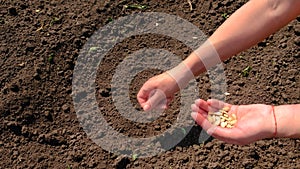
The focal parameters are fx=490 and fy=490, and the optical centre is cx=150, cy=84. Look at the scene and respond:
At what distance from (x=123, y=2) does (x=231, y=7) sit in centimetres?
66

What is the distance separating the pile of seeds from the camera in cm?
214

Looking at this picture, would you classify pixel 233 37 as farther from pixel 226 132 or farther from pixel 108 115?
pixel 108 115

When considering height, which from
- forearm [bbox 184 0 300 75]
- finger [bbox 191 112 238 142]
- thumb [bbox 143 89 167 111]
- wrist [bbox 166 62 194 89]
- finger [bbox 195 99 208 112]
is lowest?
finger [bbox 191 112 238 142]

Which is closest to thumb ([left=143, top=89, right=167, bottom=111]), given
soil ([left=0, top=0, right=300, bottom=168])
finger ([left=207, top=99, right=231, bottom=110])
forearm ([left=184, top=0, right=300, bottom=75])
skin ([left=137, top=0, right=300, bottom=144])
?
skin ([left=137, top=0, right=300, bottom=144])

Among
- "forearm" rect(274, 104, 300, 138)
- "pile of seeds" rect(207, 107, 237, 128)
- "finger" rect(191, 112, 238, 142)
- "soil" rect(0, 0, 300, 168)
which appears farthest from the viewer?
"soil" rect(0, 0, 300, 168)

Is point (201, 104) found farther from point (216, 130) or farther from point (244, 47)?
point (244, 47)

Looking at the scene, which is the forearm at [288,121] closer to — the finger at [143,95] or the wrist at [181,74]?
the wrist at [181,74]

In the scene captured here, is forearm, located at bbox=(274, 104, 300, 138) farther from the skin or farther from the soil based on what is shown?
the soil

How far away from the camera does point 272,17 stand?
191 centimetres

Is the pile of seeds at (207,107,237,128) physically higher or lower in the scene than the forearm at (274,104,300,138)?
lower

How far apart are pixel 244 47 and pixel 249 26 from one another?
99mm

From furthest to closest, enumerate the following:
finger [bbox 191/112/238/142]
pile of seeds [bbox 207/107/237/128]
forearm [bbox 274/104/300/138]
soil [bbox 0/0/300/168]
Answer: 1. soil [bbox 0/0/300/168]
2. pile of seeds [bbox 207/107/237/128]
3. finger [bbox 191/112/238/142]
4. forearm [bbox 274/104/300/138]

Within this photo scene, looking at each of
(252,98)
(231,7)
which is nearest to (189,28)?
(231,7)

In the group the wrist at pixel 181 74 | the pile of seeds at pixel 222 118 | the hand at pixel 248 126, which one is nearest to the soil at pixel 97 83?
the pile of seeds at pixel 222 118
